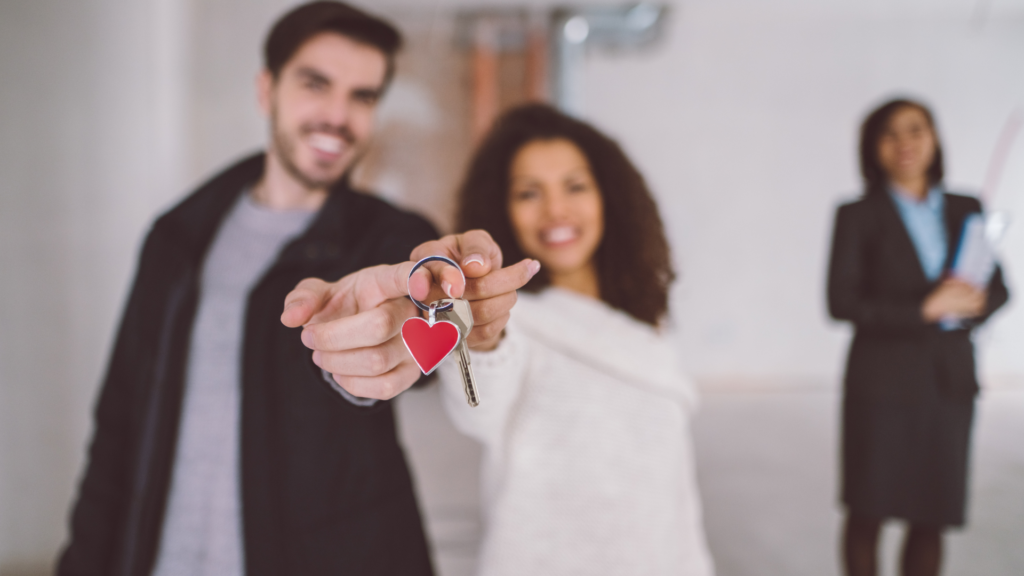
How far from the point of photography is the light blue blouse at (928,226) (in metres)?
1.19

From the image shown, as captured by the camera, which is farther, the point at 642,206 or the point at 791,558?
the point at 791,558

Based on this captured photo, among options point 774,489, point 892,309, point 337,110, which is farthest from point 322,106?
point 774,489

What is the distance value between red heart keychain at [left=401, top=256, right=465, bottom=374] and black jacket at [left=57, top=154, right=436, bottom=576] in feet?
0.95

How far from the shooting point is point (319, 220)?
747 millimetres

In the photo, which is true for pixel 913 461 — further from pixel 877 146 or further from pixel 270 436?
pixel 270 436

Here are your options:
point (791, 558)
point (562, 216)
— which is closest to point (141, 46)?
point (562, 216)

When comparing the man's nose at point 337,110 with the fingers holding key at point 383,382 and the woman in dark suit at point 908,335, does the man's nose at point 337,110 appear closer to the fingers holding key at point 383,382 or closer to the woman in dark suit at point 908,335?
the fingers holding key at point 383,382

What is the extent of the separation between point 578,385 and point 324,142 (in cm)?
58

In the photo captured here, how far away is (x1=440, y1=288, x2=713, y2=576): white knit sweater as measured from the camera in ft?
2.43

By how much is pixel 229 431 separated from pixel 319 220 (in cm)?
34

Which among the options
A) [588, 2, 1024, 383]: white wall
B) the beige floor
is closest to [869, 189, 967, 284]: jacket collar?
the beige floor

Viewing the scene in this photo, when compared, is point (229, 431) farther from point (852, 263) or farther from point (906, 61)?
point (906, 61)

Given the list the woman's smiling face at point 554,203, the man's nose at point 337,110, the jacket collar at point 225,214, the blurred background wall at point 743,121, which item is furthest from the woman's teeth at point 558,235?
the blurred background wall at point 743,121

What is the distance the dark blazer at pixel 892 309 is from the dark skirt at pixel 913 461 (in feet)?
0.13
